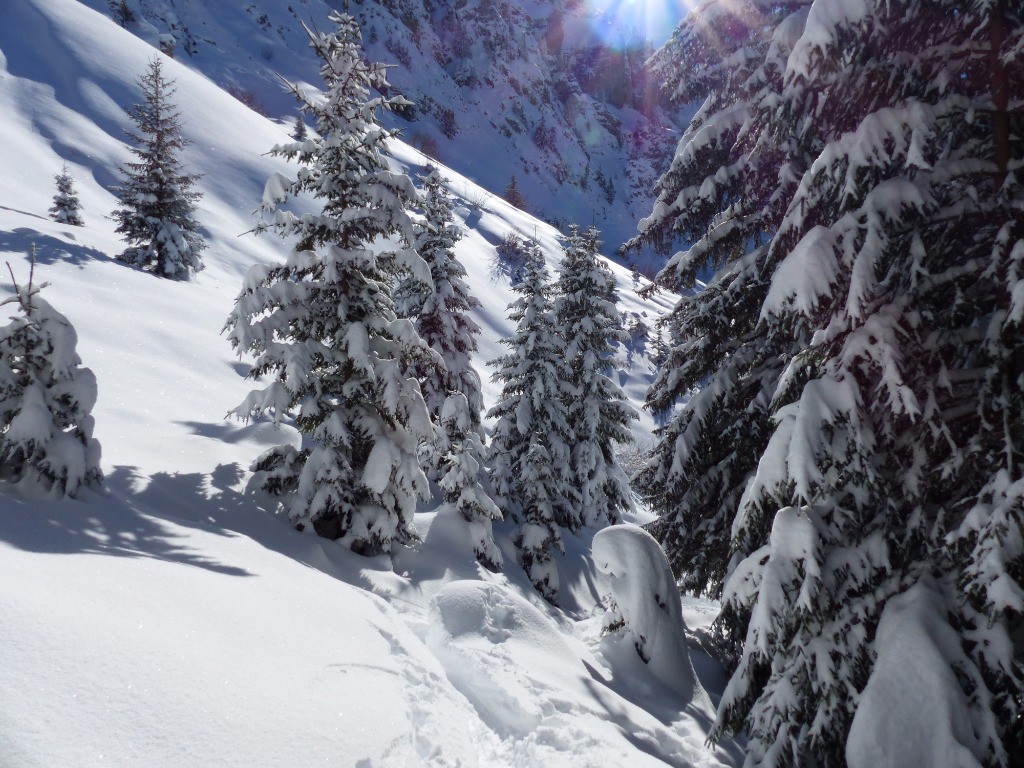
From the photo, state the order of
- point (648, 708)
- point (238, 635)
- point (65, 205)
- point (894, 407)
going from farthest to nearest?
point (65, 205), point (648, 708), point (238, 635), point (894, 407)

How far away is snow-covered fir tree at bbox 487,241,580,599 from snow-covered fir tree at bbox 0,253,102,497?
11.5 meters

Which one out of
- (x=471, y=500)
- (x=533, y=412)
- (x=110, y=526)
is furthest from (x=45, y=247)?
(x=110, y=526)

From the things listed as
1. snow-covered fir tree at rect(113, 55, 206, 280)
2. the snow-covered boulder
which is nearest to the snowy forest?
the snow-covered boulder

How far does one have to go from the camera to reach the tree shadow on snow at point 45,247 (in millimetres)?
18609

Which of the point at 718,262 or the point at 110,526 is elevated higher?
the point at 718,262

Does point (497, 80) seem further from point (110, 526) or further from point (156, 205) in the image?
point (110, 526)

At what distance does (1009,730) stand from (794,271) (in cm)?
378

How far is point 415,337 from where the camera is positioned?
978cm

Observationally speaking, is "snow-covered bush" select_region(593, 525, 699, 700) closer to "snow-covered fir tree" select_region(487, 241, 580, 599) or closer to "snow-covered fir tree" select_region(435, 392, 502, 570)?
"snow-covered fir tree" select_region(435, 392, 502, 570)

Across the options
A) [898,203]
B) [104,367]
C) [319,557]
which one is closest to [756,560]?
[898,203]

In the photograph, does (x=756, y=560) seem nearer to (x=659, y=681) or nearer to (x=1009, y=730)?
(x=1009, y=730)

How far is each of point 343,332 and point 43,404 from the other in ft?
13.0

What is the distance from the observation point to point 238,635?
4.91 m

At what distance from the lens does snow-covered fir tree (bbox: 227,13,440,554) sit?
30.1ft
